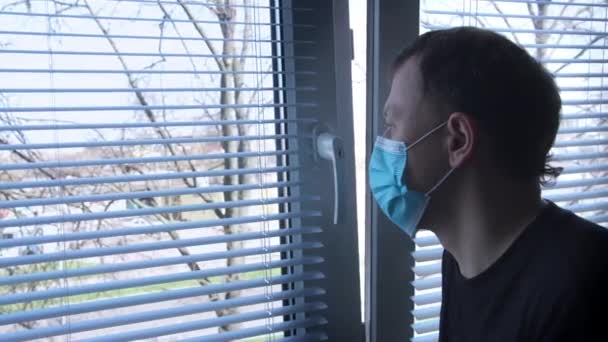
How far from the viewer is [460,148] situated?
1.09m

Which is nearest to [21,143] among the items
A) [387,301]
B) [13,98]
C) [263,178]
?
[13,98]

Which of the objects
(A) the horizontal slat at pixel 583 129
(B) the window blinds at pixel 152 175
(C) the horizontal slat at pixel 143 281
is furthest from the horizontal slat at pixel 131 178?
(A) the horizontal slat at pixel 583 129

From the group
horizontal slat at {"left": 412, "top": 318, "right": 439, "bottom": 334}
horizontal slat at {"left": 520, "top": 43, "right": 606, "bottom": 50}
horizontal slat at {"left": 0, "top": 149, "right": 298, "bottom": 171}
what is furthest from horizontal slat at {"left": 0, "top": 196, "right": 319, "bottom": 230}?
horizontal slat at {"left": 520, "top": 43, "right": 606, "bottom": 50}

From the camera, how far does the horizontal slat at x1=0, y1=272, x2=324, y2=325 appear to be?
117cm

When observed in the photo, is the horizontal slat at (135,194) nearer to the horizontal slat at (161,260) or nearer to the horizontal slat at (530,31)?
the horizontal slat at (161,260)

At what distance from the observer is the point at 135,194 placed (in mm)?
1258

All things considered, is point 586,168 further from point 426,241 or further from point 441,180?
point 441,180

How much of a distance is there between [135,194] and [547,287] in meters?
0.89

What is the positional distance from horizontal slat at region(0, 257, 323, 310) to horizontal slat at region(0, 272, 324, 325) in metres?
0.03

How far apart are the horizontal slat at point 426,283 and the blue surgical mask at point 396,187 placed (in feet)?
1.44

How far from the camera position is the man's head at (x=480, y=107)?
106cm

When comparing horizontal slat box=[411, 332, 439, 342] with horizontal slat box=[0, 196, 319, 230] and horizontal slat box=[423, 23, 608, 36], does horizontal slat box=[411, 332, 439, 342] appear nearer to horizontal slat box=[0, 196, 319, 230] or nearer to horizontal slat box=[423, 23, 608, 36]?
horizontal slat box=[0, 196, 319, 230]

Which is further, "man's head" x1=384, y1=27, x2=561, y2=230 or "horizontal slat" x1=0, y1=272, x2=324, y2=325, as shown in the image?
"horizontal slat" x1=0, y1=272, x2=324, y2=325

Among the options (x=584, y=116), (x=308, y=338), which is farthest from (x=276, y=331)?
(x=584, y=116)
